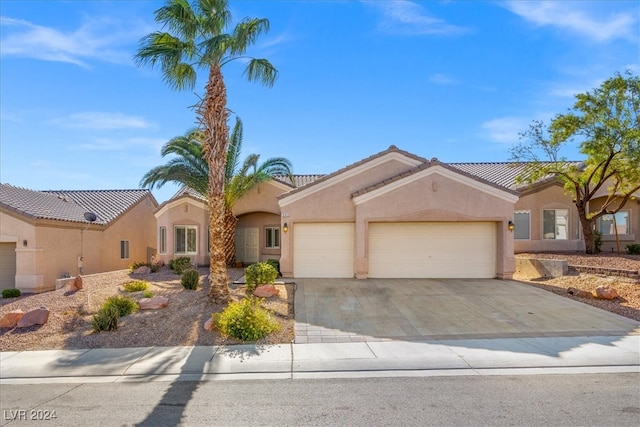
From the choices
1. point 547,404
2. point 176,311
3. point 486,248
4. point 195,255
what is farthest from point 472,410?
point 195,255

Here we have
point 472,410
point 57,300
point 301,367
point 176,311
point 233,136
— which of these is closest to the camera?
point 472,410

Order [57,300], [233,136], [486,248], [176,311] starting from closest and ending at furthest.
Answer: [176,311], [57,300], [486,248], [233,136]

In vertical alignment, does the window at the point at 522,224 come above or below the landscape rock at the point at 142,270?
above

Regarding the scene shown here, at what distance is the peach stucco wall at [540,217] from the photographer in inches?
829

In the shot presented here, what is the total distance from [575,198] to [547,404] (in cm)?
1805

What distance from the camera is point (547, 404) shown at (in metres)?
5.73

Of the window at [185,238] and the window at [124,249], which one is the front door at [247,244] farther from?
the window at [124,249]

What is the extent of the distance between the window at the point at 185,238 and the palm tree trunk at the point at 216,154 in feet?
36.6

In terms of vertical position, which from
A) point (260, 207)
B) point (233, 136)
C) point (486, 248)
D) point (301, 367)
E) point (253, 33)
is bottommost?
point (301, 367)

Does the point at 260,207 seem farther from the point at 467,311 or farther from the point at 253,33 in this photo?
the point at 467,311

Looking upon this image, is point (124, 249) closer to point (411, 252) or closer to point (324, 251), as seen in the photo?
point (324, 251)

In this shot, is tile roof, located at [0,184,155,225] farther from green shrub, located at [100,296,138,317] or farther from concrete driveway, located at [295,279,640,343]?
concrete driveway, located at [295,279,640,343]

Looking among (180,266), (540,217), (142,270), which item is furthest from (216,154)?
(540,217)

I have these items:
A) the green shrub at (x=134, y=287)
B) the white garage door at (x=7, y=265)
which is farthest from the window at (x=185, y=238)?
the green shrub at (x=134, y=287)
